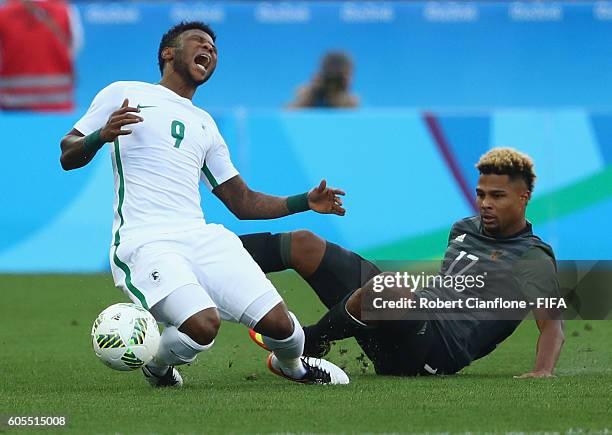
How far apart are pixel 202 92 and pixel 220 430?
47.0ft

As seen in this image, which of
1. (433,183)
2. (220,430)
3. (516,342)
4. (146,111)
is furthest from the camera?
(433,183)

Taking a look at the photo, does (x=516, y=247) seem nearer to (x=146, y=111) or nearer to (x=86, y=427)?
(x=146, y=111)

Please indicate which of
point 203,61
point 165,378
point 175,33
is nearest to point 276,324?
point 165,378

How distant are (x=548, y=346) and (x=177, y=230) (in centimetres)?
201

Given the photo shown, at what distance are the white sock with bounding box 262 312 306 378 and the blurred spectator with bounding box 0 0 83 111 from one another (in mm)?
8576

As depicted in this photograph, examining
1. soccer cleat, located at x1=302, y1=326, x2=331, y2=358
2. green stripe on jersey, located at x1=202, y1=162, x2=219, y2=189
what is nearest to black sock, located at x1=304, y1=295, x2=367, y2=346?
soccer cleat, located at x1=302, y1=326, x2=331, y2=358

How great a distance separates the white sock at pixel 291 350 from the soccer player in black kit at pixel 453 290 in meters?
0.32

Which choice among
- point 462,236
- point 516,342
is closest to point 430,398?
point 462,236

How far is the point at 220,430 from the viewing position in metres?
5.95

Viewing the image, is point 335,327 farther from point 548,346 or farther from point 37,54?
point 37,54

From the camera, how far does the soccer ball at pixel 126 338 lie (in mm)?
7055

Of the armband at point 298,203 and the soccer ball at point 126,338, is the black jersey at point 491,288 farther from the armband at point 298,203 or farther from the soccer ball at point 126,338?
the soccer ball at point 126,338

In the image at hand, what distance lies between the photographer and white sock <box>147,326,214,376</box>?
7.08m

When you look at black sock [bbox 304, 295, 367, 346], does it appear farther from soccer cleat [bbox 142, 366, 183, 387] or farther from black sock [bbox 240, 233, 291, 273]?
soccer cleat [bbox 142, 366, 183, 387]
